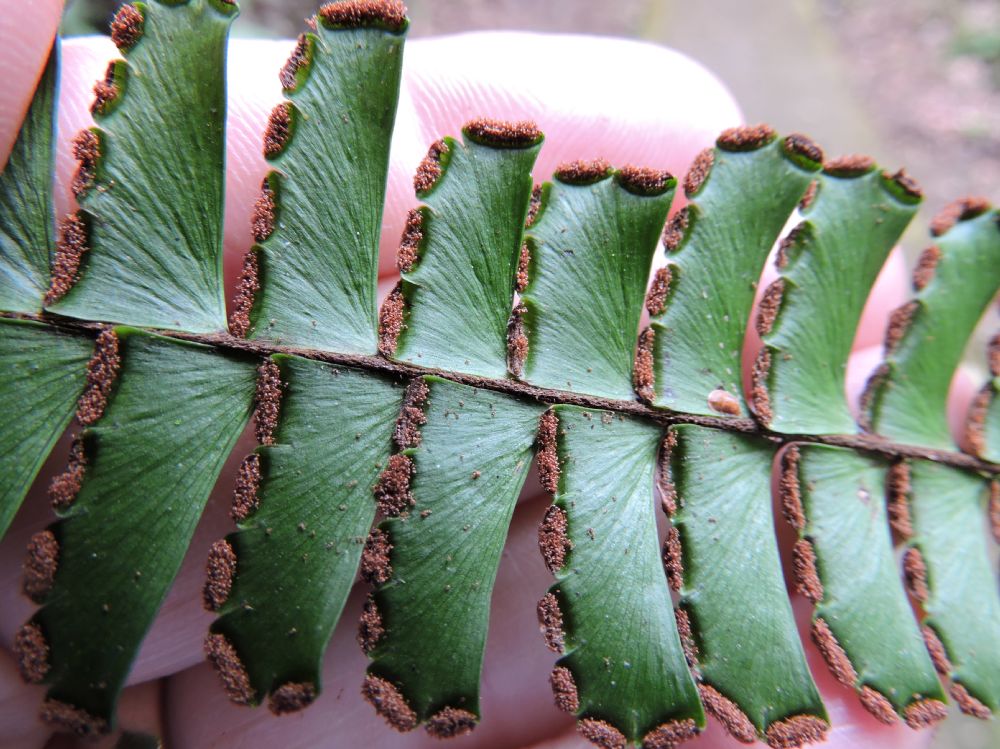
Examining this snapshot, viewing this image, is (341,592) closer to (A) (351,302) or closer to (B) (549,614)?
(B) (549,614)

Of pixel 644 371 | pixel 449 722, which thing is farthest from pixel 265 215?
pixel 449 722

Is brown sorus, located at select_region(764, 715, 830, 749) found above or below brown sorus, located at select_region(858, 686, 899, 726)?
below

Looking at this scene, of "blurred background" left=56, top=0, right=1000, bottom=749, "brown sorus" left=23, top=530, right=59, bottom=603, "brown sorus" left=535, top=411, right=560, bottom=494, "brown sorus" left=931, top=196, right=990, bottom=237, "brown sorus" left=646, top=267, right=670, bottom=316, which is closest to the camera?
"brown sorus" left=23, top=530, right=59, bottom=603

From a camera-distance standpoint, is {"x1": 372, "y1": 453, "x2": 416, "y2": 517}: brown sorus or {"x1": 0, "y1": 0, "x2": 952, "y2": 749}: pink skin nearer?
{"x1": 372, "y1": 453, "x2": 416, "y2": 517}: brown sorus

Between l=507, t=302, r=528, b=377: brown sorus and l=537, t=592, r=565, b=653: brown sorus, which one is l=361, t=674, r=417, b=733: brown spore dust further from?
l=507, t=302, r=528, b=377: brown sorus

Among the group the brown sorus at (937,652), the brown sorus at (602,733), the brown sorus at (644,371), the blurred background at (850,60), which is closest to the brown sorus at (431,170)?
the brown sorus at (644,371)

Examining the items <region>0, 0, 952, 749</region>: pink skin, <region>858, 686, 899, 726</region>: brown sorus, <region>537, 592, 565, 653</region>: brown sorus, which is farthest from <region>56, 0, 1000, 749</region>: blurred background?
<region>537, 592, 565, 653</region>: brown sorus

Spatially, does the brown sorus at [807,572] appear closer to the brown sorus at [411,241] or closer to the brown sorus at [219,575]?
the brown sorus at [411,241]
